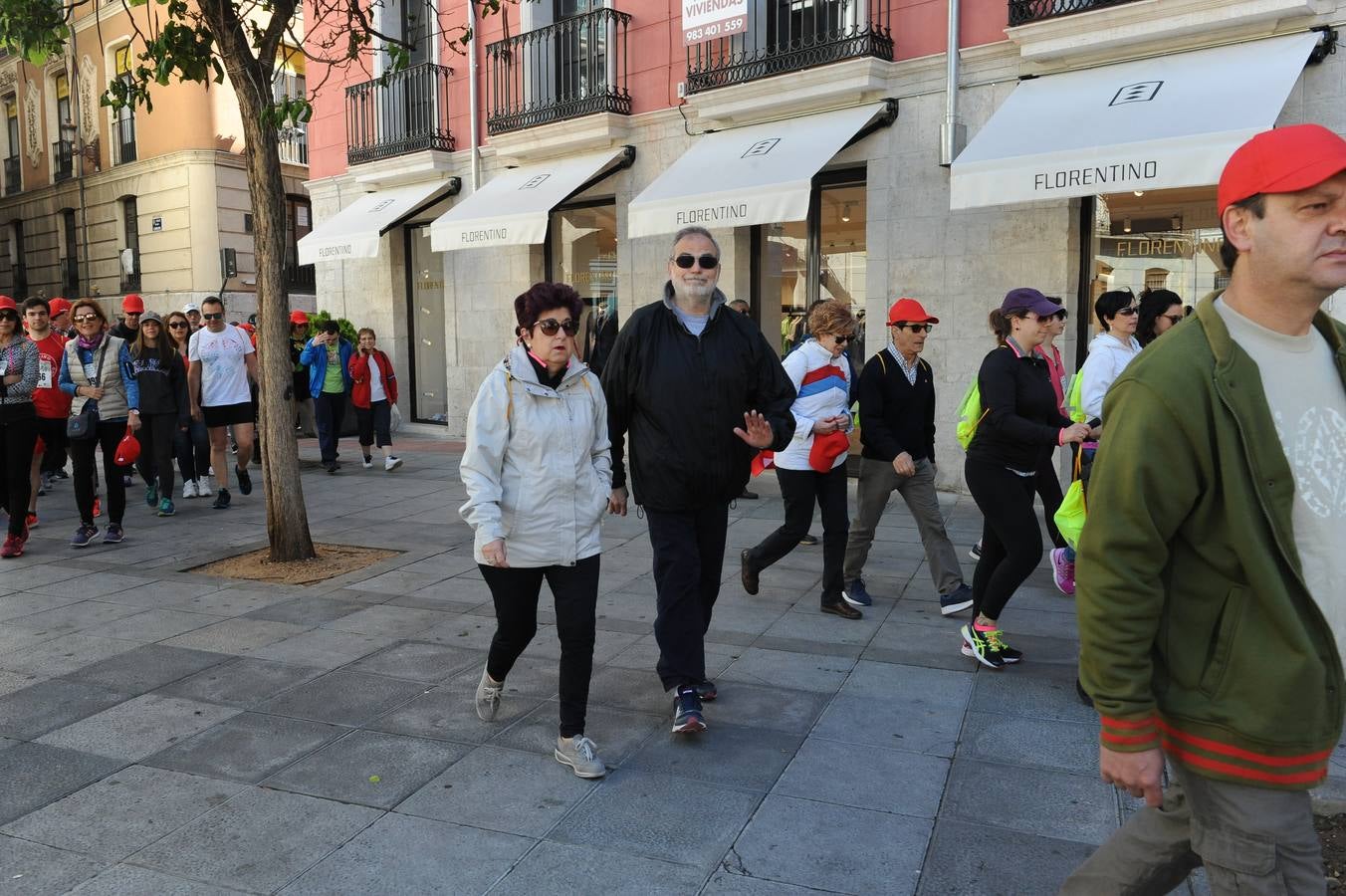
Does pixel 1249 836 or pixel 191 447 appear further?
pixel 191 447

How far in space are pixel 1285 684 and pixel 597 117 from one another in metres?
11.9

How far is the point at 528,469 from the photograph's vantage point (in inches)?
147

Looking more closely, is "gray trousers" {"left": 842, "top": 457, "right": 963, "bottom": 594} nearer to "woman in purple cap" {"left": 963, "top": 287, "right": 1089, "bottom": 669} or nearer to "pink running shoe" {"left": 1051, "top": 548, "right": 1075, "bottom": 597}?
"pink running shoe" {"left": 1051, "top": 548, "right": 1075, "bottom": 597}

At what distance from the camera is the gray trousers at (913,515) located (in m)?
→ 5.79

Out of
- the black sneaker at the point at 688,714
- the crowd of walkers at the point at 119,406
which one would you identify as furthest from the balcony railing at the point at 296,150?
the black sneaker at the point at 688,714

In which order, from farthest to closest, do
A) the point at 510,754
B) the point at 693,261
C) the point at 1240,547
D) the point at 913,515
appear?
the point at 913,515
the point at 693,261
the point at 510,754
the point at 1240,547

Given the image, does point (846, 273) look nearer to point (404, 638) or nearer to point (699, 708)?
point (404, 638)

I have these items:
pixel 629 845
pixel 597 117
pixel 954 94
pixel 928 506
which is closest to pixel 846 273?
pixel 954 94

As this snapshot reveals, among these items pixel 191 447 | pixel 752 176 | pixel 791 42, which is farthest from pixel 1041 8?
pixel 191 447

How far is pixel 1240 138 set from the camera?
7.30 metres

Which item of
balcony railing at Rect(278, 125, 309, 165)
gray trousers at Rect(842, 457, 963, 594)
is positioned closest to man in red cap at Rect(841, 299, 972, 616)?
gray trousers at Rect(842, 457, 963, 594)

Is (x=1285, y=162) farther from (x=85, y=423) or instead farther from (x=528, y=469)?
(x=85, y=423)

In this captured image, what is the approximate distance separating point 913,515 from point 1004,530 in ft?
4.17

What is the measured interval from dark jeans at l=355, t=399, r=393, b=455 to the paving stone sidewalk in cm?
600
